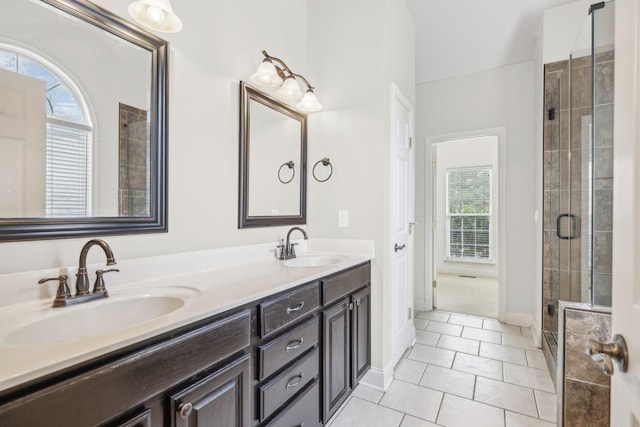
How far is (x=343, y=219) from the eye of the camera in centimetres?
227

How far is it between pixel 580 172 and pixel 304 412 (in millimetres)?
2299

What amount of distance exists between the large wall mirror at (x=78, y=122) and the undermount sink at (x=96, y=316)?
0.29 meters

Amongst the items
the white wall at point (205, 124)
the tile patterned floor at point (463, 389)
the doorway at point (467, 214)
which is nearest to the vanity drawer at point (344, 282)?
the white wall at point (205, 124)

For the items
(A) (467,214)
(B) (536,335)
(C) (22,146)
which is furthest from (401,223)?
(A) (467,214)

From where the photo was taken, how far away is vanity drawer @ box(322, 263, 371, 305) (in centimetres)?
162

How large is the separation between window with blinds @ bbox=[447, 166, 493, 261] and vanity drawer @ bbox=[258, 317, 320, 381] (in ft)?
16.8

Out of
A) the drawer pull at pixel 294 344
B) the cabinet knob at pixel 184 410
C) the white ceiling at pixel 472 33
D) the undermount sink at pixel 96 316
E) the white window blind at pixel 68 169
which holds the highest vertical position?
the white ceiling at pixel 472 33

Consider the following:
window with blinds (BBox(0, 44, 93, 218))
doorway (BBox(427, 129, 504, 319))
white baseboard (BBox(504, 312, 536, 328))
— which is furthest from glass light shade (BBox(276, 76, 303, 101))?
doorway (BBox(427, 129, 504, 319))

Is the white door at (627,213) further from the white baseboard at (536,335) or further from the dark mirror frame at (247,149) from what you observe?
the white baseboard at (536,335)

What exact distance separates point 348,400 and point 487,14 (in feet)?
11.0

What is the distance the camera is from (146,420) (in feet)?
2.60

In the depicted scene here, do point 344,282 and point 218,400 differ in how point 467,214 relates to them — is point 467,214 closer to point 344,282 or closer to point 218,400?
point 344,282

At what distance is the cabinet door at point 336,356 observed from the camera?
1610 mm

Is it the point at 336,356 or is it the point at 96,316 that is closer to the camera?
the point at 96,316
